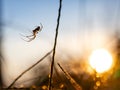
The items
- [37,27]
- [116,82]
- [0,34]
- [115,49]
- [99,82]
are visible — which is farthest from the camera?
[115,49]

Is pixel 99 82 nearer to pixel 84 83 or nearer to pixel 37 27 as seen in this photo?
pixel 84 83

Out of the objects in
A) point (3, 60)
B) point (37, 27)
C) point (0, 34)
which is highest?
point (37, 27)

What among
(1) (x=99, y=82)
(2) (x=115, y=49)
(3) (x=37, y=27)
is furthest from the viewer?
(2) (x=115, y=49)

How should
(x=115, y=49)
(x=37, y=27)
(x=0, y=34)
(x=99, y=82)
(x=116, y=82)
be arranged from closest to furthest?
(x=37, y=27)
(x=0, y=34)
(x=99, y=82)
(x=116, y=82)
(x=115, y=49)

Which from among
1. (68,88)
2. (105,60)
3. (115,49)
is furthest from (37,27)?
(115,49)

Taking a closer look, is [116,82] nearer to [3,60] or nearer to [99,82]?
[99,82]

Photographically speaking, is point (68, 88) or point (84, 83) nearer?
point (68, 88)

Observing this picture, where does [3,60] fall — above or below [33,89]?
above

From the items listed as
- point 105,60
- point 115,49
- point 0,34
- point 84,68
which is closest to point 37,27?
point 0,34

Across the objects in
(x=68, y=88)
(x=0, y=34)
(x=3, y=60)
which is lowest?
(x=68, y=88)
